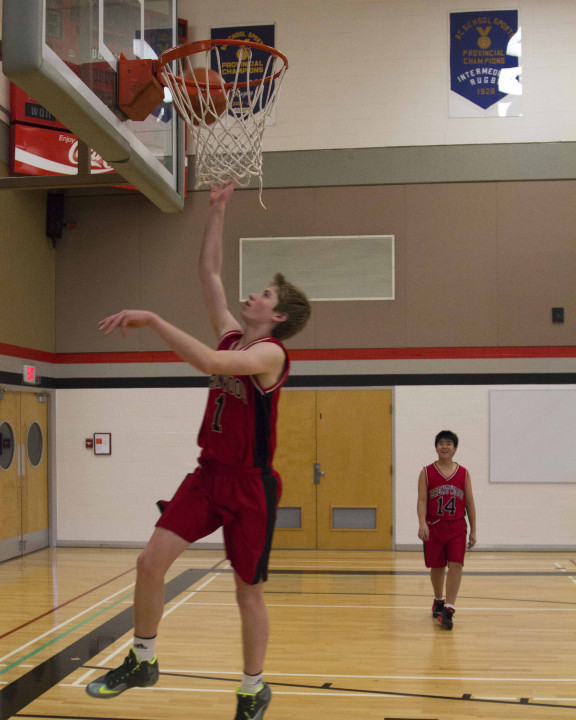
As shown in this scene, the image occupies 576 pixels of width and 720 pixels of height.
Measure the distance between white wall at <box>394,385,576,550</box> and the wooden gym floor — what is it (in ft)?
2.66

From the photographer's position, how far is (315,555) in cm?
1033

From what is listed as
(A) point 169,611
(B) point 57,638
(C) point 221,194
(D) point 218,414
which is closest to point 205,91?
(C) point 221,194

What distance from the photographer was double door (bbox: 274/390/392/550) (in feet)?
34.9

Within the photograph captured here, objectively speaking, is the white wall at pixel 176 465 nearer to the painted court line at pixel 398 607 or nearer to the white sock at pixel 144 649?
the painted court line at pixel 398 607

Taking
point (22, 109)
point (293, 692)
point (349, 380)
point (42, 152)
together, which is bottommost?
point (293, 692)

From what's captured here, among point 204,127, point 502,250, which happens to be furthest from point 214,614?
point 502,250

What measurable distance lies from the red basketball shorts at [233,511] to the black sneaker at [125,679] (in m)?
0.53

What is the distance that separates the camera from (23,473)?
34.0ft

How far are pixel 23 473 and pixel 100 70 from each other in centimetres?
693

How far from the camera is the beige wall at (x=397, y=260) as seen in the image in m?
10.6

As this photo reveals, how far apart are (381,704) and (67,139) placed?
8428 millimetres

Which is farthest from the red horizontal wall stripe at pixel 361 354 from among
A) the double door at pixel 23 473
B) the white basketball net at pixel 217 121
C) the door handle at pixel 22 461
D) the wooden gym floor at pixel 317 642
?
the white basketball net at pixel 217 121

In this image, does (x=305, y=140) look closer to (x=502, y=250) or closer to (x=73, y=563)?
(x=502, y=250)

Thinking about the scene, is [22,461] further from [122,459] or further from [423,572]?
[423,572]
